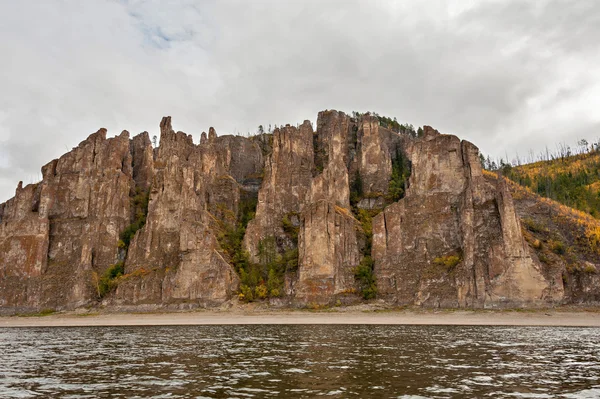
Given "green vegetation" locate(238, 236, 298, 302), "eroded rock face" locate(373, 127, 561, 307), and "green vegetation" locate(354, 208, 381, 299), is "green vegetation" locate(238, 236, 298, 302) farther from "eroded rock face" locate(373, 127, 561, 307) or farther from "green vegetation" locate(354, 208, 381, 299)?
"eroded rock face" locate(373, 127, 561, 307)

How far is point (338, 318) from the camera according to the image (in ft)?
280

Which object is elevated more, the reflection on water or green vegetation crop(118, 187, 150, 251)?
green vegetation crop(118, 187, 150, 251)

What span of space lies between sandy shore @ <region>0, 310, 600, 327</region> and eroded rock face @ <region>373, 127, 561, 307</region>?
292 inches

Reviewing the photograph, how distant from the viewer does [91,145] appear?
465ft

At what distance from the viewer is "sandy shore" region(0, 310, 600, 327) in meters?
78.1

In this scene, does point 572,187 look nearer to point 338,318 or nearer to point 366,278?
point 366,278

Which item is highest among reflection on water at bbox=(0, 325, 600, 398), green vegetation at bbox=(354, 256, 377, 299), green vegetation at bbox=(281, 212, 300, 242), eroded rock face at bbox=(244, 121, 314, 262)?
eroded rock face at bbox=(244, 121, 314, 262)

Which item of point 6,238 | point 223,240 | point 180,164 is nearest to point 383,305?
point 223,240

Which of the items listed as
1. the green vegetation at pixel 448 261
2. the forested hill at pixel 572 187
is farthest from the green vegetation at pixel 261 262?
the forested hill at pixel 572 187

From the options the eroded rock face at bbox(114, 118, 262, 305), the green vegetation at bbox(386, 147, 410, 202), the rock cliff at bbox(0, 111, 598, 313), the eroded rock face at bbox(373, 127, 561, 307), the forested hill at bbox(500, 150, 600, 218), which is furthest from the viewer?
the forested hill at bbox(500, 150, 600, 218)

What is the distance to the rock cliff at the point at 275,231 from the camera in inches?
4058

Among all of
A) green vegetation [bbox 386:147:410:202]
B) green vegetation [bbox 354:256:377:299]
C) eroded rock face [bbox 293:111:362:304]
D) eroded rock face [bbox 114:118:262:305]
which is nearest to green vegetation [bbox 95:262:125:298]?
eroded rock face [bbox 114:118:262:305]

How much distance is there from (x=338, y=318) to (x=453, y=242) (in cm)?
3953

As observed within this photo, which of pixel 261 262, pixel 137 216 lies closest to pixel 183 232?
pixel 261 262
